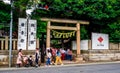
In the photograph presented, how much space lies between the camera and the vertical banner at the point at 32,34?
97.6 feet

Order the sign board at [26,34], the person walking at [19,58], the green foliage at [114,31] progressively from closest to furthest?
the person walking at [19,58] < the sign board at [26,34] < the green foliage at [114,31]

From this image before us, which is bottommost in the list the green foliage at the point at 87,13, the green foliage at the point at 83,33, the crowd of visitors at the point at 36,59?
the crowd of visitors at the point at 36,59

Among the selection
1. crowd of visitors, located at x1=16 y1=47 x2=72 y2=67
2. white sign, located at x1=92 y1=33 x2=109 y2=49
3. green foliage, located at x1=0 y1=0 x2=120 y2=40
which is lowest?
crowd of visitors, located at x1=16 y1=47 x2=72 y2=67

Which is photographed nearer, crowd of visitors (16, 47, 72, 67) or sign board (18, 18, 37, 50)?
crowd of visitors (16, 47, 72, 67)

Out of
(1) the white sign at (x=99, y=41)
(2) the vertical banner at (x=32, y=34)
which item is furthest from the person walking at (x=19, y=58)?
(1) the white sign at (x=99, y=41)

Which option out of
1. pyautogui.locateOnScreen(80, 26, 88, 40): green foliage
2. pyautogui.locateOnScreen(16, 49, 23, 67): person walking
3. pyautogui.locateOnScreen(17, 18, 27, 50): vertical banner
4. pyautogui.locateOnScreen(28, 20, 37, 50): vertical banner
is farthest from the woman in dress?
pyautogui.locateOnScreen(80, 26, 88, 40): green foliage

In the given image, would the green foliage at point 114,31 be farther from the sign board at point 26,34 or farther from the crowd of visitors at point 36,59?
the sign board at point 26,34

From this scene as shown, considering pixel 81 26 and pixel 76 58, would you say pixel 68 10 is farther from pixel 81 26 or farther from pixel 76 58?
pixel 76 58

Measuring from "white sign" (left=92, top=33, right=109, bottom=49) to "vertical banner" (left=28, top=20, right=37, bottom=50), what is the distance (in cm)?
726

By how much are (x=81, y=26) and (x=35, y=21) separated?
6340mm

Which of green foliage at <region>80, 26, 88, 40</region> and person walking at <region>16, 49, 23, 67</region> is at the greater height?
green foliage at <region>80, 26, 88, 40</region>

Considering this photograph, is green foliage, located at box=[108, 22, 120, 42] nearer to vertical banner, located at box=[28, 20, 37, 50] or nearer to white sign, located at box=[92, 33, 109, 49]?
white sign, located at box=[92, 33, 109, 49]

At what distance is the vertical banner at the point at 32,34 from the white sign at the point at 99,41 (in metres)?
7.26

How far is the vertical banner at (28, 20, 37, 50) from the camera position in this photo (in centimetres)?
2974
